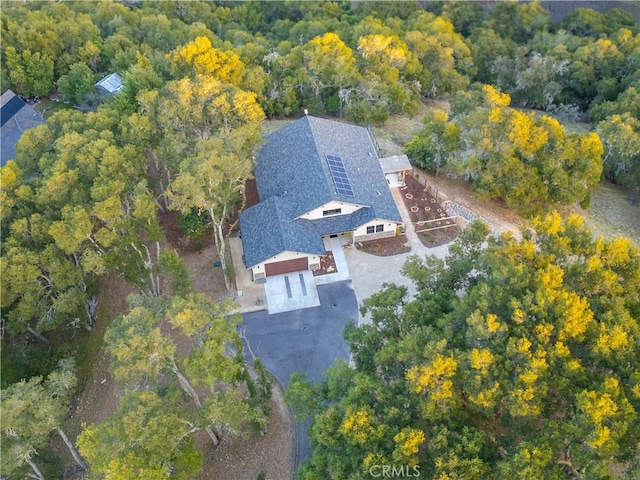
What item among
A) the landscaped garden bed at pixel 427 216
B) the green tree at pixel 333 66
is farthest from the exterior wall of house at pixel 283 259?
the green tree at pixel 333 66

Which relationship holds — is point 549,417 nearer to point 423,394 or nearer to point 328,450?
point 423,394

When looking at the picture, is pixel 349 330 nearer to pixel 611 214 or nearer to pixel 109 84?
pixel 611 214

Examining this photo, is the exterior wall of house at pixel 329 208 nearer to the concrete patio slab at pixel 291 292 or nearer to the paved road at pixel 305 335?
the concrete patio slab at pixel 291 292

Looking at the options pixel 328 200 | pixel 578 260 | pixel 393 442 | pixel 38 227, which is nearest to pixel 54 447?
pixel 38 227

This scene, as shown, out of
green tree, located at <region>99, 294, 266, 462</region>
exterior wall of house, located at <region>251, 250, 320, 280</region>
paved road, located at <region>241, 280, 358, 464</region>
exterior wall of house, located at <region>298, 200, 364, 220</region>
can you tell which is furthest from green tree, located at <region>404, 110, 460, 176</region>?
green tree, located at <region>99, 294, 266, 462</region>

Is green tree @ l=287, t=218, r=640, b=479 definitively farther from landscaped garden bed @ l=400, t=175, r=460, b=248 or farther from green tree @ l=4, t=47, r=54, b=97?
green tree @ l=4, t=47, r=54, b=97

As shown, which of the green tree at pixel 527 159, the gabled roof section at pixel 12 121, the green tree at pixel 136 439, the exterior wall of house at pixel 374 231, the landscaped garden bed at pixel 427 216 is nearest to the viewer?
the green tree at pixel 136 439
